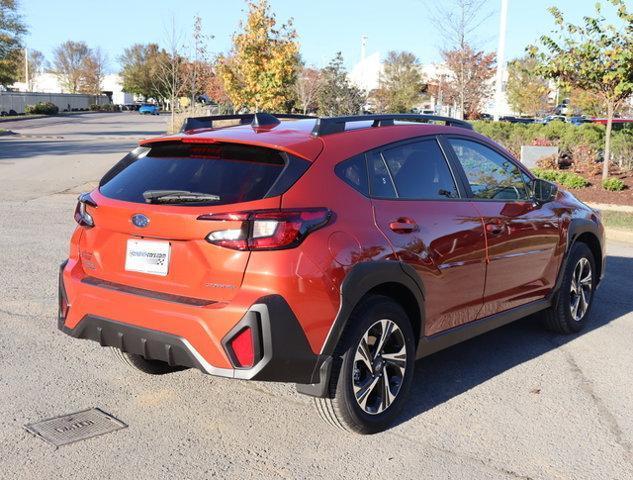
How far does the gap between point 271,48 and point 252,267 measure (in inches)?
919

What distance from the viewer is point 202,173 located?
392 cm

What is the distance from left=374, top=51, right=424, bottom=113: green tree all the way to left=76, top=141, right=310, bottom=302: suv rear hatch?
37883 millimetres

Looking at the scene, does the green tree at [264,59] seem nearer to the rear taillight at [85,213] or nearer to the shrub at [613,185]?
the shrub at [613,185]

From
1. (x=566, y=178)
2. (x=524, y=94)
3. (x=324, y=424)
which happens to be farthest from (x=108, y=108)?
(x=324, y=424)

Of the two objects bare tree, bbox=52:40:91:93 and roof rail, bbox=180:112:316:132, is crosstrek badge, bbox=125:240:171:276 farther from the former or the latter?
bare tree, bbox=52:40:91:93

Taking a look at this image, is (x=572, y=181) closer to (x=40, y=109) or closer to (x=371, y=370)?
(x=371, y=370)

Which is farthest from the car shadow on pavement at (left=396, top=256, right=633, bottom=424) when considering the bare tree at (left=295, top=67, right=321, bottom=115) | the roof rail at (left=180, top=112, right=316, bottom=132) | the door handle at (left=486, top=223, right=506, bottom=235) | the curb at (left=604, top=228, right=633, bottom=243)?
the bare tree at (left=295, top=67, right=321, bottom=115)

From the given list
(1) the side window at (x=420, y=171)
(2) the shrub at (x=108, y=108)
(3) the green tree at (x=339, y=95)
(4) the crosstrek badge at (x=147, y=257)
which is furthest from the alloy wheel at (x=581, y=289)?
(2) the shrub at (x=108, y=108)

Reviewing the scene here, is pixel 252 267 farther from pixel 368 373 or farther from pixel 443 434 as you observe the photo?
pixel 443 434

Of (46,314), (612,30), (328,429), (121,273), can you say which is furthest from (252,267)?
(612,30)

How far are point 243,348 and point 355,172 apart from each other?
119 centimetres

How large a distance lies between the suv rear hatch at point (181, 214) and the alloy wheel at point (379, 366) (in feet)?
2.83

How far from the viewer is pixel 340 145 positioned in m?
4.06

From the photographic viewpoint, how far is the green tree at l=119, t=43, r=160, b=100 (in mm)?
107562
